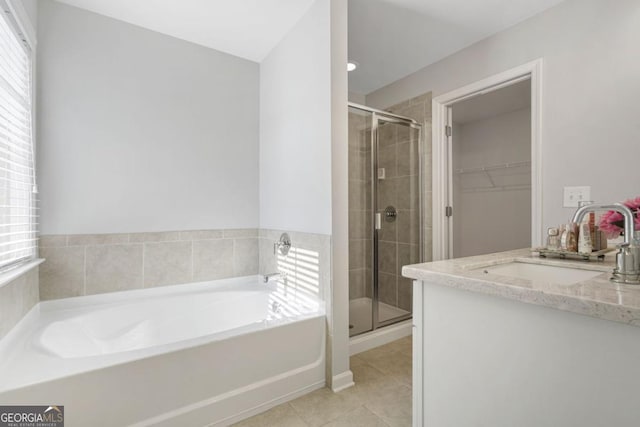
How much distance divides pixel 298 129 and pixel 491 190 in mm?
2840

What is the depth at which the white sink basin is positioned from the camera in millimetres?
1153

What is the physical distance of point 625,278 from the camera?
84 centimetres

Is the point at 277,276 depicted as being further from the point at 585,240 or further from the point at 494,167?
the point at 494,167

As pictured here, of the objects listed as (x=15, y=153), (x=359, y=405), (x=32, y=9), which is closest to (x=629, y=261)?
(x=359, y=405)

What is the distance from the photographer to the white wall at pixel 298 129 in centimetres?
188

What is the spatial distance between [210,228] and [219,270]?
1.20 ft

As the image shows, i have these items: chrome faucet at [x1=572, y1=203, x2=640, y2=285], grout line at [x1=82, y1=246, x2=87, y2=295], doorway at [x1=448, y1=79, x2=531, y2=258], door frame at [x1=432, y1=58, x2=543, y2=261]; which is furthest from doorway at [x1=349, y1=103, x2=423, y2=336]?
grout line at [x1=82, y1=246, x2=87, y2=295]

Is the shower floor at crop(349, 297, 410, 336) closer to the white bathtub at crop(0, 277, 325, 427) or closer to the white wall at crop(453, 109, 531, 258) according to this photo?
the white bathtub at crop(0, 277, 325, 427)

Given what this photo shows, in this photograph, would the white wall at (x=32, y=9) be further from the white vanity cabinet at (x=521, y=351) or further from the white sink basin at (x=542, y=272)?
the white sink basin at (x=542, y=272)

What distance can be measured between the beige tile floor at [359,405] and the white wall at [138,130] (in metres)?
1.48

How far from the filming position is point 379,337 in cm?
245

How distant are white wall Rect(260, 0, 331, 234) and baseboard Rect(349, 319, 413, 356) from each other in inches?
40.3

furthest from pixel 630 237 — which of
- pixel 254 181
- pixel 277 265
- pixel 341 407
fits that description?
pixel 254 181

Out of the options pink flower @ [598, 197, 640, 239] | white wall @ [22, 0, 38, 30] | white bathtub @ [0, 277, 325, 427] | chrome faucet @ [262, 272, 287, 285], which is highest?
white wall @ [22, 0, 38, 30]
